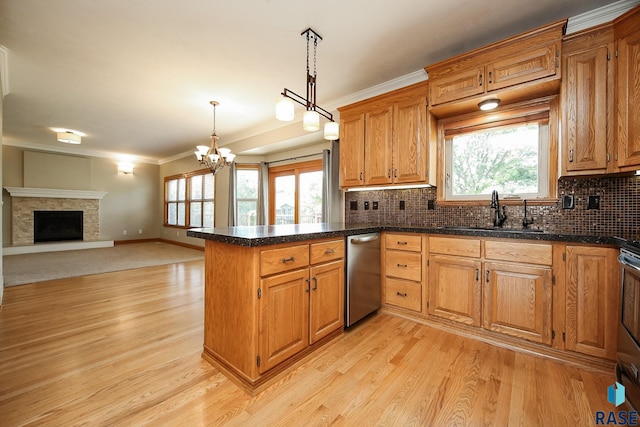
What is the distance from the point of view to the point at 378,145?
299 cm

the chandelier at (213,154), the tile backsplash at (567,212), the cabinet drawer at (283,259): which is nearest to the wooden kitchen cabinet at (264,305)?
the cabinet drawer at (283,259)

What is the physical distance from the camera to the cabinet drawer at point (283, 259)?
5.13 feet

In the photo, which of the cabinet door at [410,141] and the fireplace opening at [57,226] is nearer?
the cabinet door at [410,141]

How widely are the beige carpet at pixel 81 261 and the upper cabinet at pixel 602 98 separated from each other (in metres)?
6.20

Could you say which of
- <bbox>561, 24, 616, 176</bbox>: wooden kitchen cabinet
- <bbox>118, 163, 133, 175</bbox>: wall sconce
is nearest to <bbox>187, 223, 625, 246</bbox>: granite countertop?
<bbox>561, 24, 616, 176</bbox>: wooden kitchen cabinet

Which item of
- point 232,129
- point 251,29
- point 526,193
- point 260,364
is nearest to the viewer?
point 260,364

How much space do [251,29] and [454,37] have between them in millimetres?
1838

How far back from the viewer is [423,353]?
1985 millimetres

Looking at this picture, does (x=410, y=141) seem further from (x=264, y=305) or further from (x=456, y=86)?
(x=264, y=305)

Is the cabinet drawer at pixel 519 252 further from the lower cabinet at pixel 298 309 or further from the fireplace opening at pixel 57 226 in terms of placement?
the fireplace opening at pixel 57 226

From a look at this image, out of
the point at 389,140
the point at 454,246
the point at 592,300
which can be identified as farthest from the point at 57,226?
the point at 592,300

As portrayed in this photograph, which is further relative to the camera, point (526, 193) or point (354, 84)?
point (354, 84)

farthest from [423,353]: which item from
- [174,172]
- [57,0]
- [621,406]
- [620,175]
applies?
[174,172]

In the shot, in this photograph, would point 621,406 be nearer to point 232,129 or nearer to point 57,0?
point 57,0
